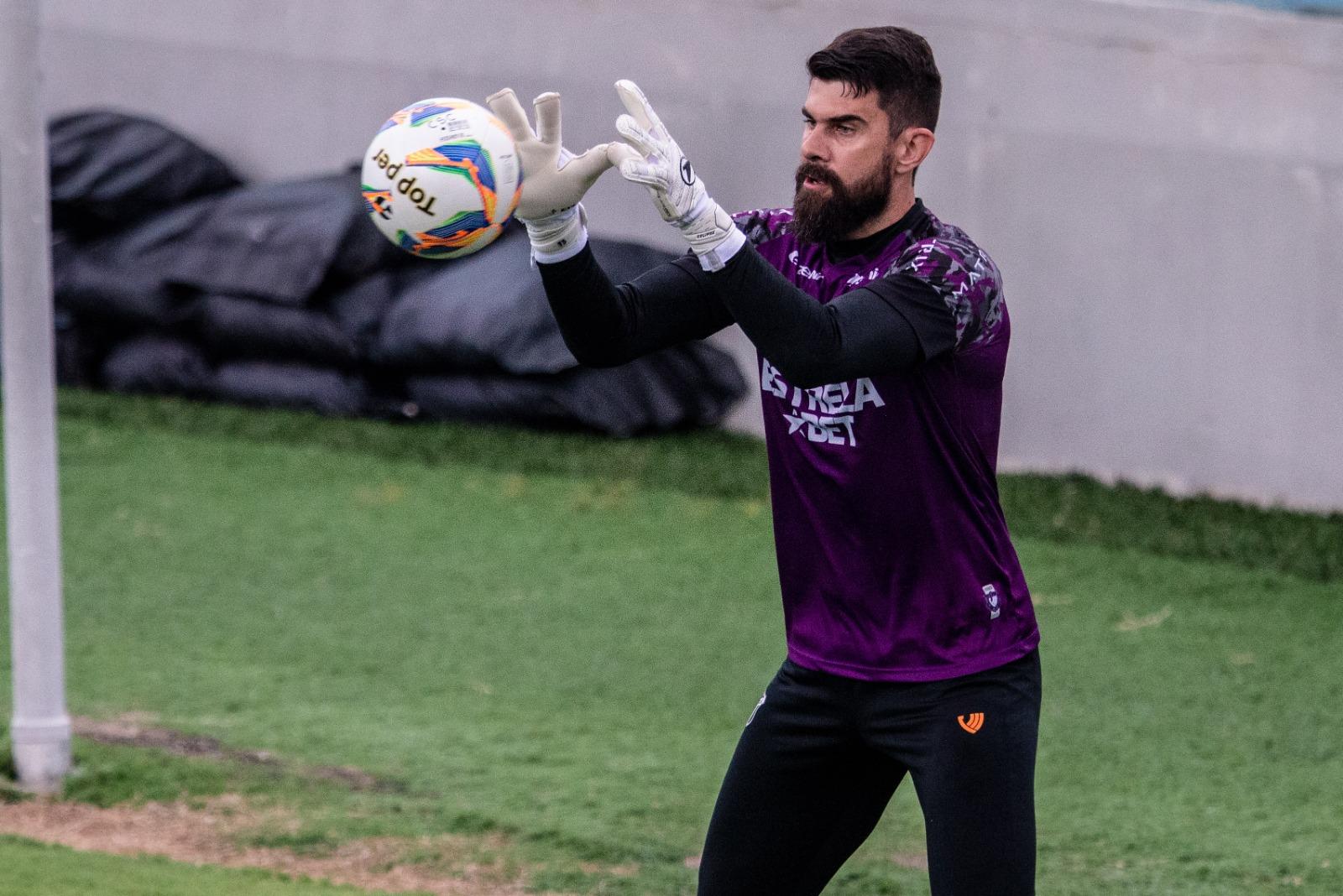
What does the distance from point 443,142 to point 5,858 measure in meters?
2.95

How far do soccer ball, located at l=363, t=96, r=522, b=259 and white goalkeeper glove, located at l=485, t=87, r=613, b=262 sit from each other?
30 mm

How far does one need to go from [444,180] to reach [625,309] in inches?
18.6

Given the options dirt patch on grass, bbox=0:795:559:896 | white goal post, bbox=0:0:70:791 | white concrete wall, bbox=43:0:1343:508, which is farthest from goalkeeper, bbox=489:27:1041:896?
white concrete wall, bbox=43:0:1343:508

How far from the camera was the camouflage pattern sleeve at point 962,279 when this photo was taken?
3625 millimetres

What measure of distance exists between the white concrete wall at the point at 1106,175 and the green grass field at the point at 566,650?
1.45ft

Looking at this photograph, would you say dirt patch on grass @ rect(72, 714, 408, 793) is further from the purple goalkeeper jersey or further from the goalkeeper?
the purple goalkeeper jersey

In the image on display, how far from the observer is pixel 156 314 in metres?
11.8

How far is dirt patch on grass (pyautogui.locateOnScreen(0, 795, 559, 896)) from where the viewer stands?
5793 millimetres

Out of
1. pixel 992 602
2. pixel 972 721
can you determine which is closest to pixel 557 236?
pixel 992 602

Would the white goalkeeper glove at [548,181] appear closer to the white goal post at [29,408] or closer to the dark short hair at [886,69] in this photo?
the dark short hair at [886,69]

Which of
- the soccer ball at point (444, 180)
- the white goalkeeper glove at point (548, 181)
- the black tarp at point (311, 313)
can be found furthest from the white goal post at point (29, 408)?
the black tarp at point (311, 313)

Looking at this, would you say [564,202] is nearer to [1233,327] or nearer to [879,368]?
[879,368]

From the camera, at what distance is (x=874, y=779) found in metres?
3.97

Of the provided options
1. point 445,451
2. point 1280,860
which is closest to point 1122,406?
point 445,451
